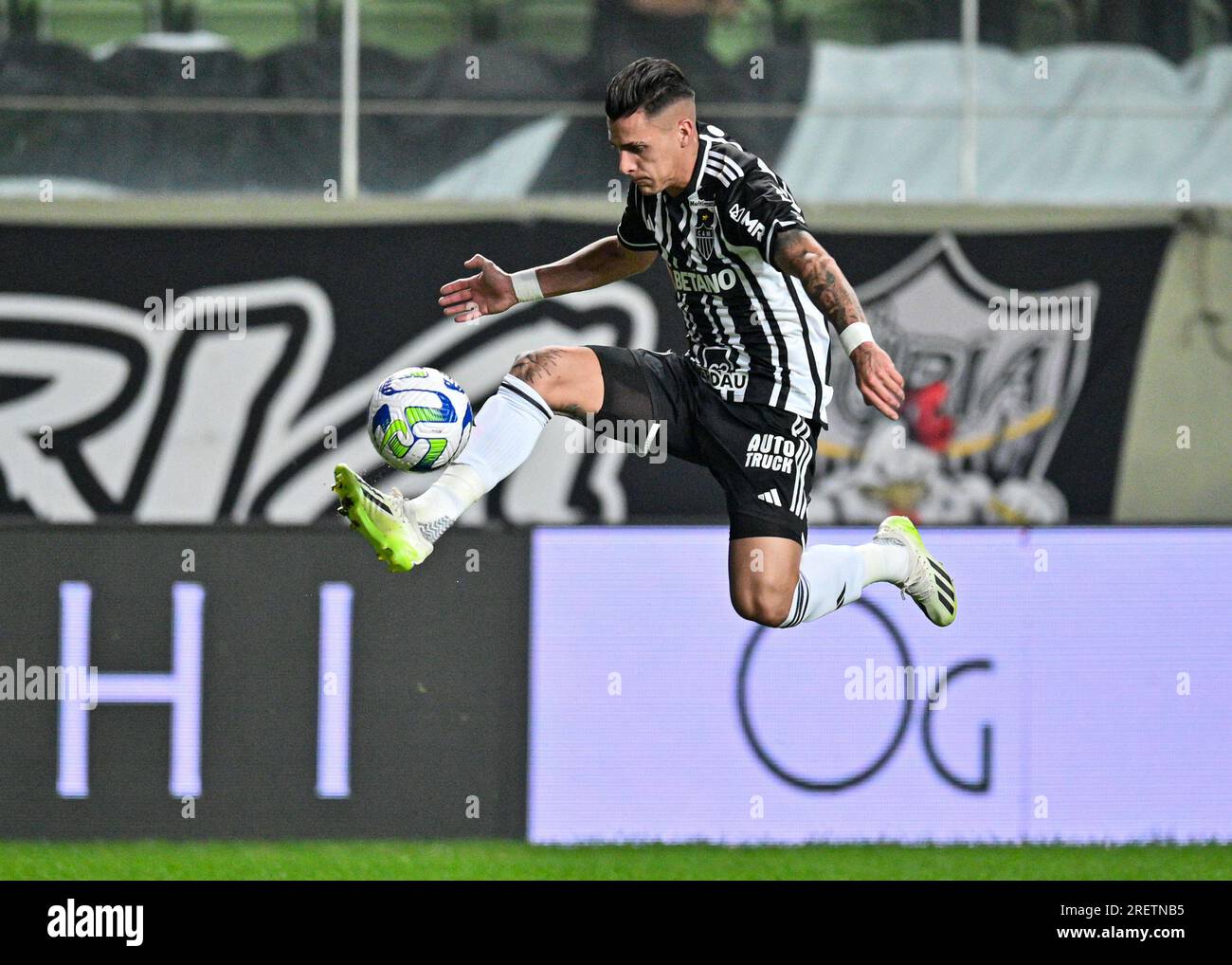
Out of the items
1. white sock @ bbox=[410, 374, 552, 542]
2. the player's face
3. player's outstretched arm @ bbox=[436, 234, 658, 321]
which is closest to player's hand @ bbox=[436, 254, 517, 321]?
player's outstretched arm @ bbox=[436, 234, 658, 321]

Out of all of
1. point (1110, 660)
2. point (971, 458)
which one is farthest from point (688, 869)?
point (971, 458)

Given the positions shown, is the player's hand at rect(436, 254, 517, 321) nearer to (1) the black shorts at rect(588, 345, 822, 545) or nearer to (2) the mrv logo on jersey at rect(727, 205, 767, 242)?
(1) the black shorts at rect(588, 345, 822, 545)

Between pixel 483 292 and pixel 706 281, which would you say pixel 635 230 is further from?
pixel 483 292

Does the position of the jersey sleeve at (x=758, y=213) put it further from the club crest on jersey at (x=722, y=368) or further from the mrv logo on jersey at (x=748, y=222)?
the club crest on jersey at (x=722, y=368)

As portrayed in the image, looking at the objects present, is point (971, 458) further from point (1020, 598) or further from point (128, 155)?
point (128, 155)

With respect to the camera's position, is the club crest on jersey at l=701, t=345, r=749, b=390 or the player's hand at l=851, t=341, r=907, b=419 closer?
the player's hand at l=851, t=341, r=907, b=419

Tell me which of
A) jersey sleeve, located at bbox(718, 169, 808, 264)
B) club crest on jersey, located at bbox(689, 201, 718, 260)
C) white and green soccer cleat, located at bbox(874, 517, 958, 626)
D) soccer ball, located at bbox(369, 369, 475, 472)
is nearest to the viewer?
soccer ball, located at bbox(369, 369, 475, 472)

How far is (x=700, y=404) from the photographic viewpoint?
611cm

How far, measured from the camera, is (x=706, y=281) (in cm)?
582

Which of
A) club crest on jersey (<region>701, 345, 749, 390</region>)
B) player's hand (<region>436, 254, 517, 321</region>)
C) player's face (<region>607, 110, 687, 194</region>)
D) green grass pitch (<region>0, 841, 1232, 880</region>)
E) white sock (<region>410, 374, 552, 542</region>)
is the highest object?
player's face (<region>607, 110, 687, 194</region>)

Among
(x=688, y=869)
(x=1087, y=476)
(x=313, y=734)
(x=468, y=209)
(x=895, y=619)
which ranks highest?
(x=468, y=209)

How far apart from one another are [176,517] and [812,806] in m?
4.40

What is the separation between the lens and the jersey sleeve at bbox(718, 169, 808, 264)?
545 centimetres

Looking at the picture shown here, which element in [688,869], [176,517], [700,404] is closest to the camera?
[700,404]
